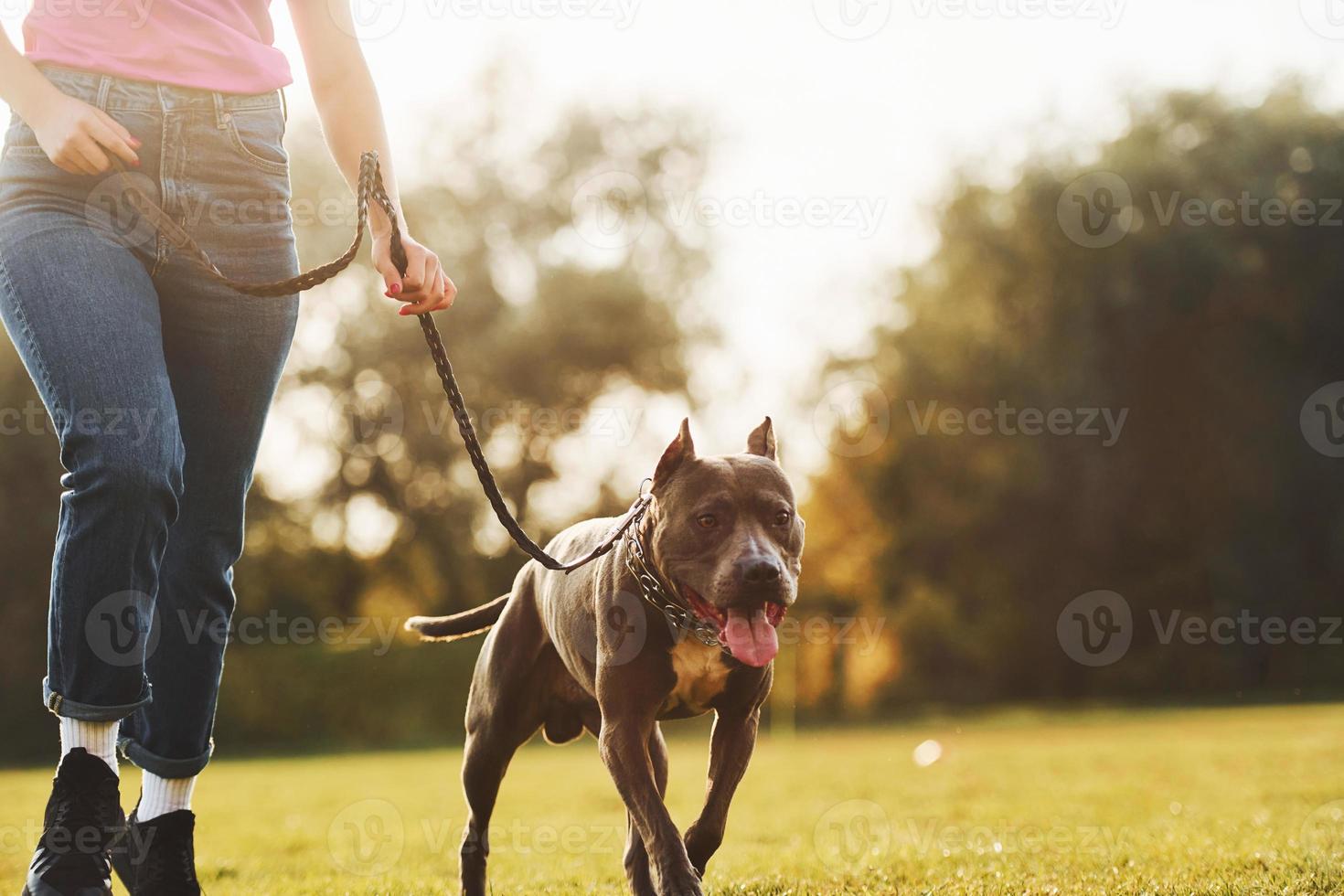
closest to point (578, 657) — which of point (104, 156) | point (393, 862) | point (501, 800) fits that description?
point (104, 156)

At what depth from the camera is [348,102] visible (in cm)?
367

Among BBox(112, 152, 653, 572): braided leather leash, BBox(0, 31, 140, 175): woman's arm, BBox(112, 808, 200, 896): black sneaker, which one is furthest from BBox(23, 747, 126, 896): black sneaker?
BBox(0, 31, 140, 175): woman's arm

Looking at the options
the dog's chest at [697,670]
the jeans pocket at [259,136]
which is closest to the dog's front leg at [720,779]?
the dog's chest at [697,670]

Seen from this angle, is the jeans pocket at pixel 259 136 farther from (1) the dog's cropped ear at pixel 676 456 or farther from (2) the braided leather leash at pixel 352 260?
(1) the dog's cropped ear at pixel 676 456

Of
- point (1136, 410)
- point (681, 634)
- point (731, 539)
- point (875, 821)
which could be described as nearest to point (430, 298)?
point (731, 539)

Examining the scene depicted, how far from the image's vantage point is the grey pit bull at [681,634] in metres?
3.57

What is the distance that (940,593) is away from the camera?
2370 cm

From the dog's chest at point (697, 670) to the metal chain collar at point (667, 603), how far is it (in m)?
0.03

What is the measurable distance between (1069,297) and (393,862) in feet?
63.9

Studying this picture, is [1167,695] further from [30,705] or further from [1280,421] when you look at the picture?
[30,705]

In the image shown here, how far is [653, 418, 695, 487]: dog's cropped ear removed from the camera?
154 inches

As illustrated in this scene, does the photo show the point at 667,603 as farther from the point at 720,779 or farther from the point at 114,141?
the point at 114,141

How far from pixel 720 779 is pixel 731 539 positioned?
2.43 ft

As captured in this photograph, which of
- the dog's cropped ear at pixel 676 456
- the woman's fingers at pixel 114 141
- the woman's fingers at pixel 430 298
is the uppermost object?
the woman's fingers at pixel 114 141
